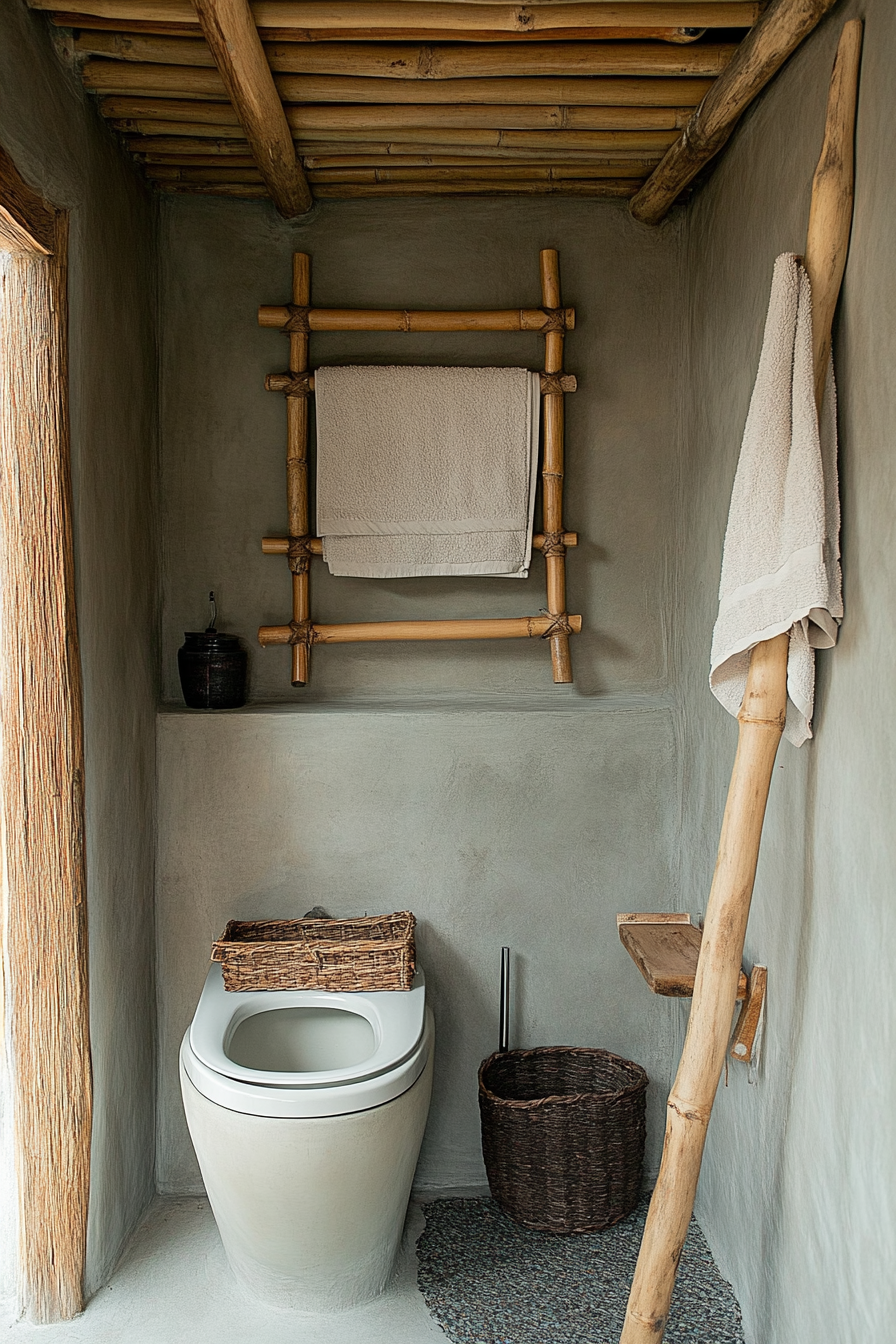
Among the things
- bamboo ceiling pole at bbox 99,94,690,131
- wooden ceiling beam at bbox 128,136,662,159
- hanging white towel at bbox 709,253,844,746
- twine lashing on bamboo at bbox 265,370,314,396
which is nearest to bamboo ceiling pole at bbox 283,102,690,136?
bamboo ceiling pole at bbox 99,94,690,131

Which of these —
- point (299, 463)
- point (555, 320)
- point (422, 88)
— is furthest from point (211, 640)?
point (422, 88)

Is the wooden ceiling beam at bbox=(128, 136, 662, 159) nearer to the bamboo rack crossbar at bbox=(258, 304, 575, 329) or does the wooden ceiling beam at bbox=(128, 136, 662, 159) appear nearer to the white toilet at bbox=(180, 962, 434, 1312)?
the bamboo rack crossbar at bbox=(258, 304, 575, 329)

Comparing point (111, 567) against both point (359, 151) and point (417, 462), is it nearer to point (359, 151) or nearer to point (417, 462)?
point (417, 462)

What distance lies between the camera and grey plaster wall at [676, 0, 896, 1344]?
1.33 meters

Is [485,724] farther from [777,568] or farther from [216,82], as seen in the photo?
[216,82]

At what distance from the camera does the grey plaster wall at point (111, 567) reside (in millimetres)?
1842

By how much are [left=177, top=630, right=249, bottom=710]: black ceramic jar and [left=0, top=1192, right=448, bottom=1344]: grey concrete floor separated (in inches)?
44.2

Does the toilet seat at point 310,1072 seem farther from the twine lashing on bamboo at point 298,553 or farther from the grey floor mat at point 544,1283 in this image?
the twine lashing on bamboo at point 298,553

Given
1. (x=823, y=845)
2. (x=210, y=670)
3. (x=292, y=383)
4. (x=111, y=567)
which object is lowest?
(x=823, y=845)

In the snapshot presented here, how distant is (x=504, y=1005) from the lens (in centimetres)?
230

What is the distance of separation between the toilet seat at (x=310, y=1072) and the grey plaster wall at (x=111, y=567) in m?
0.21

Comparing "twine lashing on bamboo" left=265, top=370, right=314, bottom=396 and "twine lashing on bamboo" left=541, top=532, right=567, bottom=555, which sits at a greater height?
"twine lashing on bamboo" left=265, top=370, right=314, bottom=396

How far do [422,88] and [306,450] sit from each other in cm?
81

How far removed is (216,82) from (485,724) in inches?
53.0
